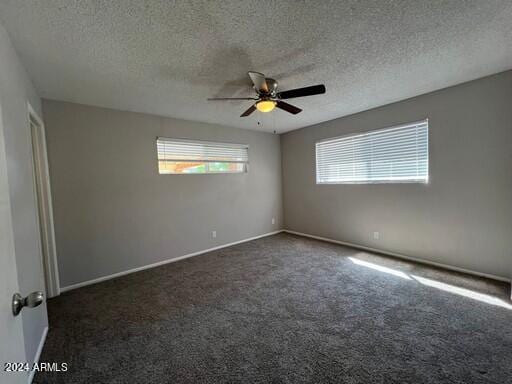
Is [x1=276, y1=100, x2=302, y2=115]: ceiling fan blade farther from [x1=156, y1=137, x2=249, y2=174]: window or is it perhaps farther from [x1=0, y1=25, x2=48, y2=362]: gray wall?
[x1=0, y1=25, x2=48, y2=362]: gray wall

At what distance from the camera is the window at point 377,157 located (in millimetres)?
3262

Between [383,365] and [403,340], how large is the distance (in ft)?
1.21

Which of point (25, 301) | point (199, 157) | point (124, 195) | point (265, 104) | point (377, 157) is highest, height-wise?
point (265, 104)

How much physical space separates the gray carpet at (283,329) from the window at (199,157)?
1.81 meters

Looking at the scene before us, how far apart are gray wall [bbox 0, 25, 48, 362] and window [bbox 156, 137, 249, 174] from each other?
5.84 ft

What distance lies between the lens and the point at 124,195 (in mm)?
3344

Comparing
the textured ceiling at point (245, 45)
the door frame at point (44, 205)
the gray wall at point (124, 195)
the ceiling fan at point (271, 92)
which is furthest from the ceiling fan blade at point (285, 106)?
the door frame at point (44, 205)

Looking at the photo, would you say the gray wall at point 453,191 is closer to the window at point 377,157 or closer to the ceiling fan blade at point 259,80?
the window at point 377,157

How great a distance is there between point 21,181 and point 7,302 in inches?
63.0

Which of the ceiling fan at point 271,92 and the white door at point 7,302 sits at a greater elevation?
the ceiling fan at point 271,92

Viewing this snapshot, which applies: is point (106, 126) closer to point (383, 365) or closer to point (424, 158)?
point (383, 365)

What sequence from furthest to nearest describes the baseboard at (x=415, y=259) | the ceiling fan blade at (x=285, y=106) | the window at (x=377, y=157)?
the window at (x=377, y=157)
the baseboard at (x=415, y=259)
the ceiling fan blade at (x=285, y=106)

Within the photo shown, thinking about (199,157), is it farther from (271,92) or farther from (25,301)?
(25,301)

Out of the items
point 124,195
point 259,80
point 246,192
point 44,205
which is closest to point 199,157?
point 246,192
